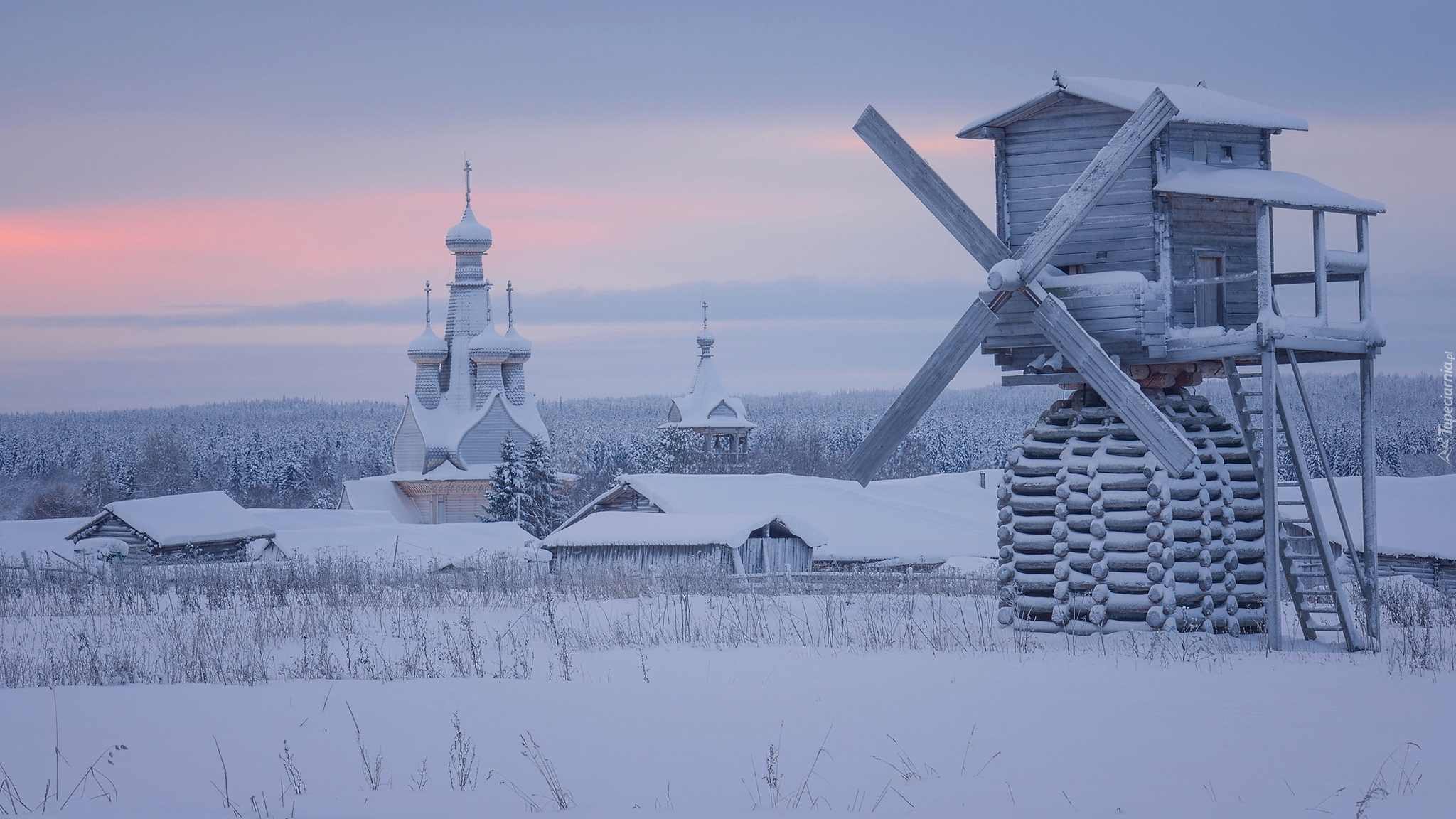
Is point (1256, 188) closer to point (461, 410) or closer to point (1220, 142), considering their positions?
point (1220, 142)

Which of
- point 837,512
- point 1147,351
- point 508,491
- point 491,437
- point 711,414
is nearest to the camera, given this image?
point 1147,351

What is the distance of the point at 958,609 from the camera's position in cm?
1917

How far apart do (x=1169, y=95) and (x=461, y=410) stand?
2169 inches

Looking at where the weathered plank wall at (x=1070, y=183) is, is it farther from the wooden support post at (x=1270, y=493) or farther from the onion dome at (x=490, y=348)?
the onion dome at (x=490, y=348)

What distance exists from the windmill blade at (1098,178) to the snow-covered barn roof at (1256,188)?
24.4 inches

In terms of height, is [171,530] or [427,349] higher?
[427,349]

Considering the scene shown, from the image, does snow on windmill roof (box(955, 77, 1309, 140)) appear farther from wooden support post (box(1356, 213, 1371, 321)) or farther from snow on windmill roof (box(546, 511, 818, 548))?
snow on windmill roof (box(546, 511, 818, 548))

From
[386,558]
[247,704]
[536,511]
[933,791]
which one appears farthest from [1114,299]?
[536,511]

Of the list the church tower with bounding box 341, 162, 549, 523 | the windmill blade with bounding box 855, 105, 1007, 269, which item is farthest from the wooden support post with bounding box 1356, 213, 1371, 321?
the church tower with bounding box 341, 162, 549, 523

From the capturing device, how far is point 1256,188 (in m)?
15.4

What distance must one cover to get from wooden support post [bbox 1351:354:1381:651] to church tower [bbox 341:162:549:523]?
52057 millimetres

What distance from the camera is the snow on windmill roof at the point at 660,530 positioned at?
104 ft

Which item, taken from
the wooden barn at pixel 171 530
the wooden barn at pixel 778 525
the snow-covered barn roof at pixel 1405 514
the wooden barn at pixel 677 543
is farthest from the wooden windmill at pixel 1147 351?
the wooden barn at pixel 171 530

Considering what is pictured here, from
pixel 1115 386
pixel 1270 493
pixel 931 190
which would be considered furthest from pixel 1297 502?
pixel 931 190
